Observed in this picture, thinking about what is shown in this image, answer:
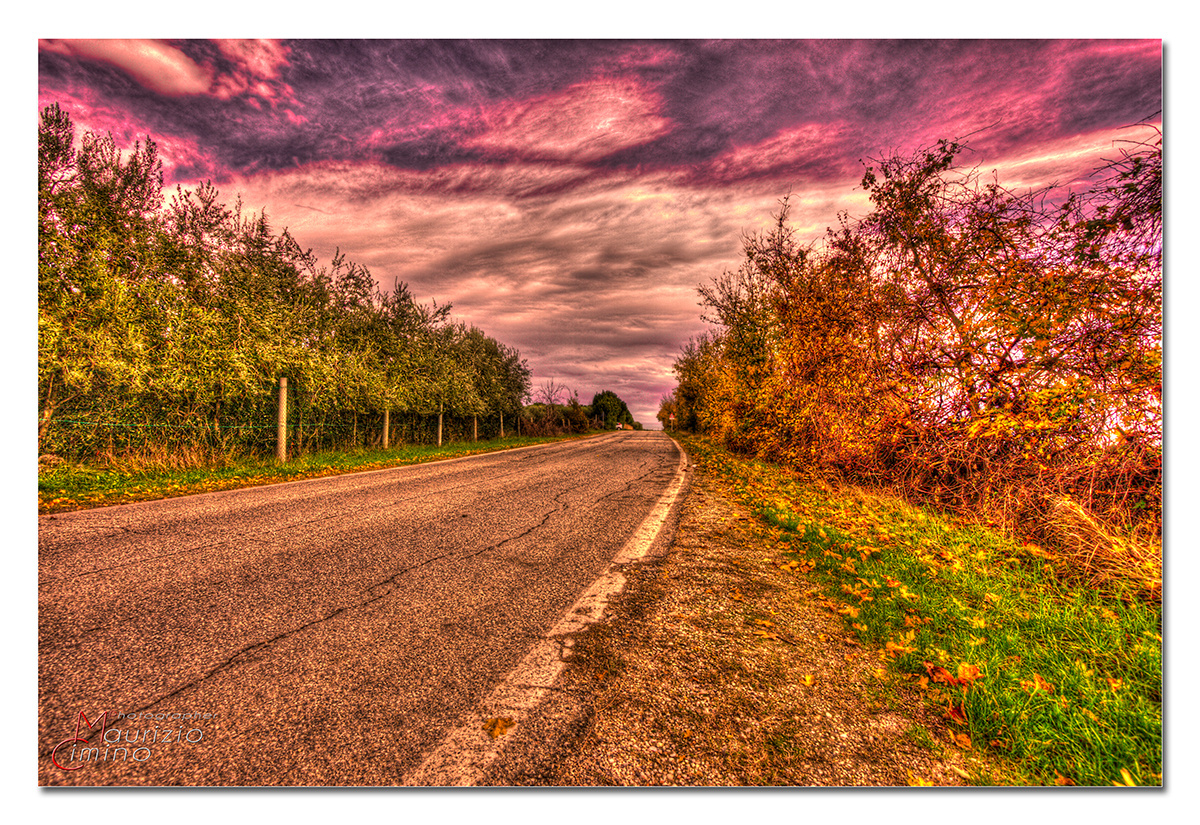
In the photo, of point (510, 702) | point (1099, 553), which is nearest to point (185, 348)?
point (510, 702)

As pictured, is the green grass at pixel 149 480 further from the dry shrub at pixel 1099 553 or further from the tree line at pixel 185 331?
the dry shrub at pixel 1099 553

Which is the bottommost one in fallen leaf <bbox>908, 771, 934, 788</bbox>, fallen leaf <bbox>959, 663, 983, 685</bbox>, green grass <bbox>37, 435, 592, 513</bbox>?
fallen leaf <bbox>908, 771, 934, 788</bbox>

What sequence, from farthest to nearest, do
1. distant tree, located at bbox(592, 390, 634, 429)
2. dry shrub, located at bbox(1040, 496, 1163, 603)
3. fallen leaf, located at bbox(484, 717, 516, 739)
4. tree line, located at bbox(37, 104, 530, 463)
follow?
distant tree, located at bbox(592, 390, 634, 429), tree line, located at bbox(37, 104, 530, 463), dry shrub, located at bbox(1040, 496, 1163, 603), fallen leaf, located at bbox(484, 717, 516, 739)

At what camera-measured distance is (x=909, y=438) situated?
5.93m

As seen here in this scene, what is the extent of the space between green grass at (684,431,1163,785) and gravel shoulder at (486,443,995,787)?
211 millimetres

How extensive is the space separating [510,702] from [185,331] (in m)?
11.9

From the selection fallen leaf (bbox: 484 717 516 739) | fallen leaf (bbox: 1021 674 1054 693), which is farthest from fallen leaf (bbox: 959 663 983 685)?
fallen leaf (bbox: 484 717 516 739)

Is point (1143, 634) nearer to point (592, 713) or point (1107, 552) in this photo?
point (1107, 552)

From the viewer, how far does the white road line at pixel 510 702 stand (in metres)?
1.66

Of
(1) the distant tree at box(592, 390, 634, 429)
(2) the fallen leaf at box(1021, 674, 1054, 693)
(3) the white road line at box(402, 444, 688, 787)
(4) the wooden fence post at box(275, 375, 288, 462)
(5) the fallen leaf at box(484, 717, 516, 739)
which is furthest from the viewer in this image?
(1) the distant tree at box(592, 390, 634, 429)

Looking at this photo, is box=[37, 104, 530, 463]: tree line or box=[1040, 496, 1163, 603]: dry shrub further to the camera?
box=[37, 104, 530, 463]: tree line

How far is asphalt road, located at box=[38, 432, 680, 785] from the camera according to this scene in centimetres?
174

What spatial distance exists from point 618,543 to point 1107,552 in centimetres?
399

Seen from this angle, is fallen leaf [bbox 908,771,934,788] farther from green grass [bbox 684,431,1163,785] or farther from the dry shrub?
the dry shrub
